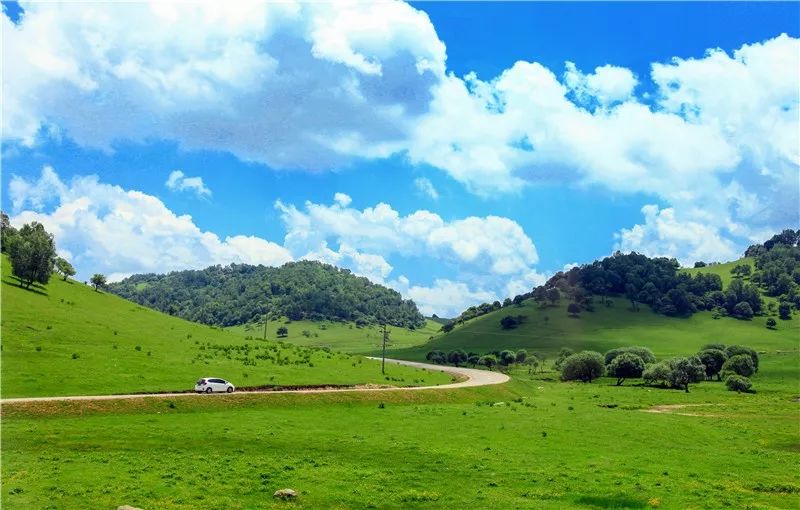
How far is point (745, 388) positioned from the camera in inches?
5192

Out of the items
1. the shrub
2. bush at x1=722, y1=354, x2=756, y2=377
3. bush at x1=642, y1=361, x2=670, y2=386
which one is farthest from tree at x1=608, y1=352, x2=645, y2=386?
the shrub

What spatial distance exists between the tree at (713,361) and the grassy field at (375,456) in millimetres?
102045

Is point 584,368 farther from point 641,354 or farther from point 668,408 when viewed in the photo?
point 668,408

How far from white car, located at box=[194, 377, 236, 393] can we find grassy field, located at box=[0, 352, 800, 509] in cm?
697

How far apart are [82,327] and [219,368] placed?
32354mm

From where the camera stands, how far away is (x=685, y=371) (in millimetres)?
140000

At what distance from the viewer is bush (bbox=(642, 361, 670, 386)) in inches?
5522

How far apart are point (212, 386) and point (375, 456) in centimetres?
3583

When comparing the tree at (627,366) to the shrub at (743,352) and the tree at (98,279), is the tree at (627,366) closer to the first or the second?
the shrub at (743,352)

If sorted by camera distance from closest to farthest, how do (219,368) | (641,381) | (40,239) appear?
(219,368)
(40,239)
(641,381)

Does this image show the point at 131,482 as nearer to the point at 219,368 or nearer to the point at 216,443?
the point at 216,443

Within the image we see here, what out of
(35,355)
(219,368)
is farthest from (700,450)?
(35,355)

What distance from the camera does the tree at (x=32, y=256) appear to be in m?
133

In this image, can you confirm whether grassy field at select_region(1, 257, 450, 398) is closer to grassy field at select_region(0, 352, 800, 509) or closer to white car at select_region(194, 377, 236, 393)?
white car at select_region(194, 377, 236, 393)
